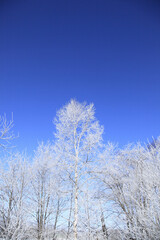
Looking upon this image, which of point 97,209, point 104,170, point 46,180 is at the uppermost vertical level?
point 46,180

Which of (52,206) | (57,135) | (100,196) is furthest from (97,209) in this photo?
(57,135)

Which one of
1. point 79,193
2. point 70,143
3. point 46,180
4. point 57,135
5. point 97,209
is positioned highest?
point 57,135

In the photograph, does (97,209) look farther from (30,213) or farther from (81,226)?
(30,213)

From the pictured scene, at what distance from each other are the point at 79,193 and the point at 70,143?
94.3 inches

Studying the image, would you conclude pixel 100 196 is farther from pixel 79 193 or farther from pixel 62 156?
pixel 62 156

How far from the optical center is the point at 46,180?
9188mm

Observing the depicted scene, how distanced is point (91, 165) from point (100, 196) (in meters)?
4.74

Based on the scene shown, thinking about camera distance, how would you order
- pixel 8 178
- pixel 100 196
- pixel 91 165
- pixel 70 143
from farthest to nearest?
1. pixel 100 196
2. pixel 8 178
3. pixel 70 143
4. pixel 91 165

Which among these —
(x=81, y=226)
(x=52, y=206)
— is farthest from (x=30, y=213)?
(x=81, y=226)

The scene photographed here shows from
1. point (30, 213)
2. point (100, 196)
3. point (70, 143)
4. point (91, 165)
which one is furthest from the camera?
point (100, 196)

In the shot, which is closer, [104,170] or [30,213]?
[104,170]

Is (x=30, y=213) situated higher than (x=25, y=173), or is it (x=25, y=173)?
(x=25, y=173)

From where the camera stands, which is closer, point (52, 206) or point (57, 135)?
point (57, 135)

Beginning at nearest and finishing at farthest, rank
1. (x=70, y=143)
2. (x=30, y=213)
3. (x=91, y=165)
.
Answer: (x=91, y=165)
(x=70, y=143)
(x=30, y=213)
